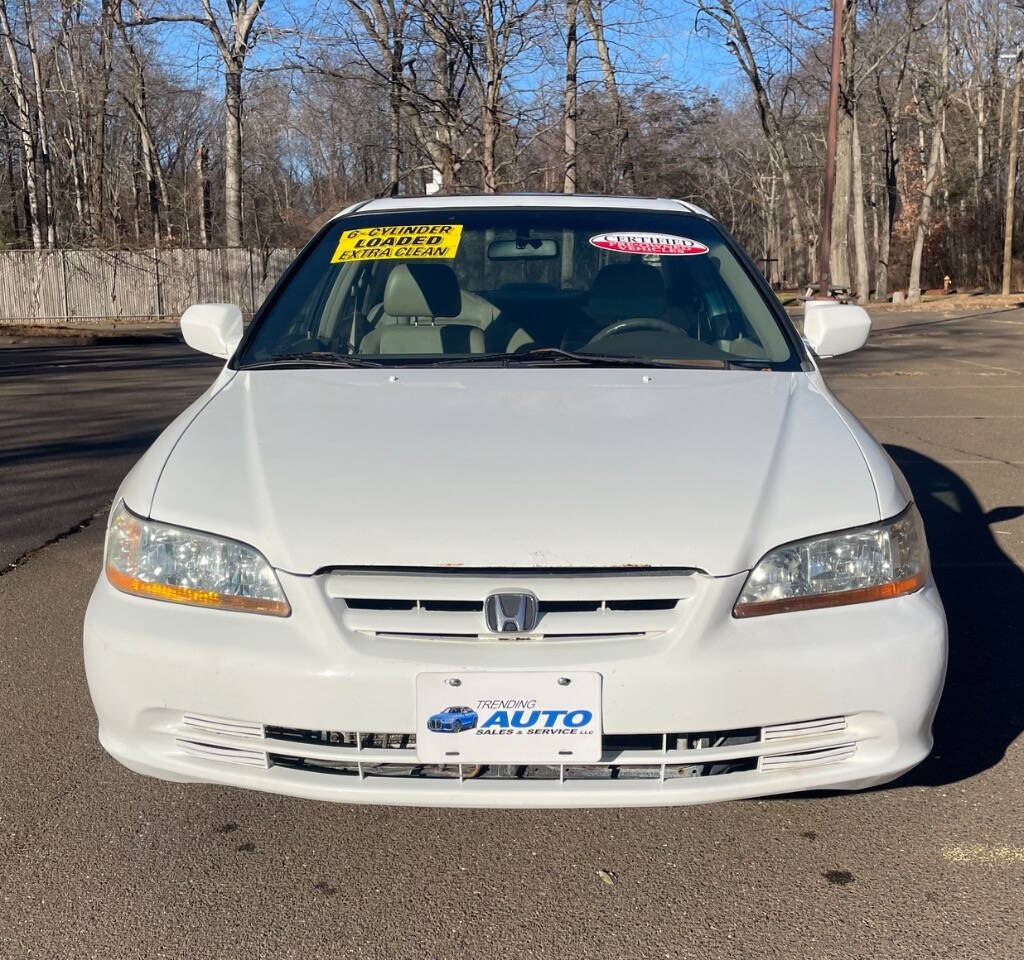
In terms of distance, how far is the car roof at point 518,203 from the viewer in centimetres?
414

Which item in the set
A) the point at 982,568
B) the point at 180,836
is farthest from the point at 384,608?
the point at 982,568

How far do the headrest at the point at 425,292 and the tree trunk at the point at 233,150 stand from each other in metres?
23.3

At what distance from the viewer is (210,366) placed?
596 inches

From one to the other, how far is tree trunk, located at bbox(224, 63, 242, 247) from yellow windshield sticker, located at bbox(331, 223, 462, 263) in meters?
23.2

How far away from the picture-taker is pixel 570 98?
57.7 feet

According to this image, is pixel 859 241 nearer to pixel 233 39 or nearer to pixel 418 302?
pixel 233 39

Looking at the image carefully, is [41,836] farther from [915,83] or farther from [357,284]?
[915,83]

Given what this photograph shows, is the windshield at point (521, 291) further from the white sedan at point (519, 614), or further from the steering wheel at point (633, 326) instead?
the white sedan at point (519, 614)

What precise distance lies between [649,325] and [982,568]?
8.07 feet

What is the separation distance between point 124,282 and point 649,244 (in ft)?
89.5

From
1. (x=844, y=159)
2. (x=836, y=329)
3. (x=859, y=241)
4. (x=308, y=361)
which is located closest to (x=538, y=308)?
(x=308, y=361)

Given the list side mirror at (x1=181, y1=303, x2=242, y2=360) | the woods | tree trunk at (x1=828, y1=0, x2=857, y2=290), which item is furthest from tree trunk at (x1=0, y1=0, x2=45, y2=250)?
side mirror at (x1=181, y1=303, x2=242, y2=360)

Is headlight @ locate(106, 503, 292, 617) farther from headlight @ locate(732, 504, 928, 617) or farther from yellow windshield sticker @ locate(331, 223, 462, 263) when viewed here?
yellow windshield sticker @ locate(331, 223, 462, 263)

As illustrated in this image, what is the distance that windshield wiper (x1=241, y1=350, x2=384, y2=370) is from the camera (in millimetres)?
3436
